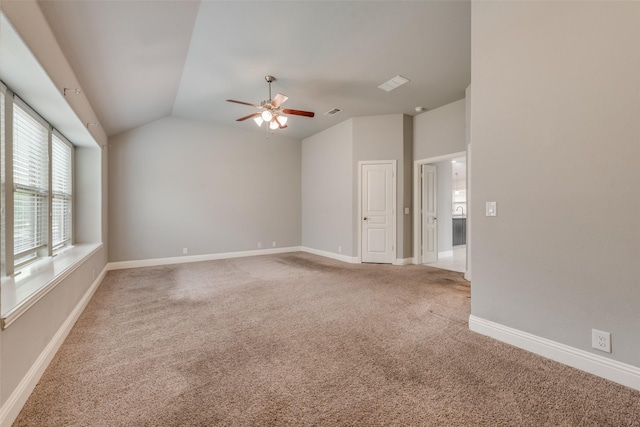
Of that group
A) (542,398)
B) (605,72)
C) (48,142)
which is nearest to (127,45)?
(48,142)

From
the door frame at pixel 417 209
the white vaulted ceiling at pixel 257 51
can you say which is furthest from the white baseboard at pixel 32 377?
the door frame at pixel 417 209

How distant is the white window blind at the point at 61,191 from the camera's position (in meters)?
3.34

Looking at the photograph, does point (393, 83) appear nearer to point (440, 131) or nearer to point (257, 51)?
point (440, 131)

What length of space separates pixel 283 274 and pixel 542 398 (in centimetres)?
370

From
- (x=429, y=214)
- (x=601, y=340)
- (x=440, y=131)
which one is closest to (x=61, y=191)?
(x=601, y=340)

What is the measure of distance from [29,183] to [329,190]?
4919 mm

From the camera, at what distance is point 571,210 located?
1968 millimetres

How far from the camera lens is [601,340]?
1.84 m

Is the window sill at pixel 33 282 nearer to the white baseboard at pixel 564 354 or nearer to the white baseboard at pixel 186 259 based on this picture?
the white baseboard at pixel 186 259

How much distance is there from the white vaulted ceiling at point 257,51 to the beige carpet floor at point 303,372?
2.63m

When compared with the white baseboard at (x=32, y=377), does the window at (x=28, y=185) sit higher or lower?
higher

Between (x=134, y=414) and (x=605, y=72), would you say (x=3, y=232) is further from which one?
(x=605, y=72)

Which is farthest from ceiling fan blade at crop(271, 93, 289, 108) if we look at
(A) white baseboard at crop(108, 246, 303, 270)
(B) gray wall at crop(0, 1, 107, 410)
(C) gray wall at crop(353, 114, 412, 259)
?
(A) white baseboard at crop(108, 246, 303, 270)

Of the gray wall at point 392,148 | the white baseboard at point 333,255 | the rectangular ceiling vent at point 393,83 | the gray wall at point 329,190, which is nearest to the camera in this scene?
the rectangular ceiling vent at point 393,83
